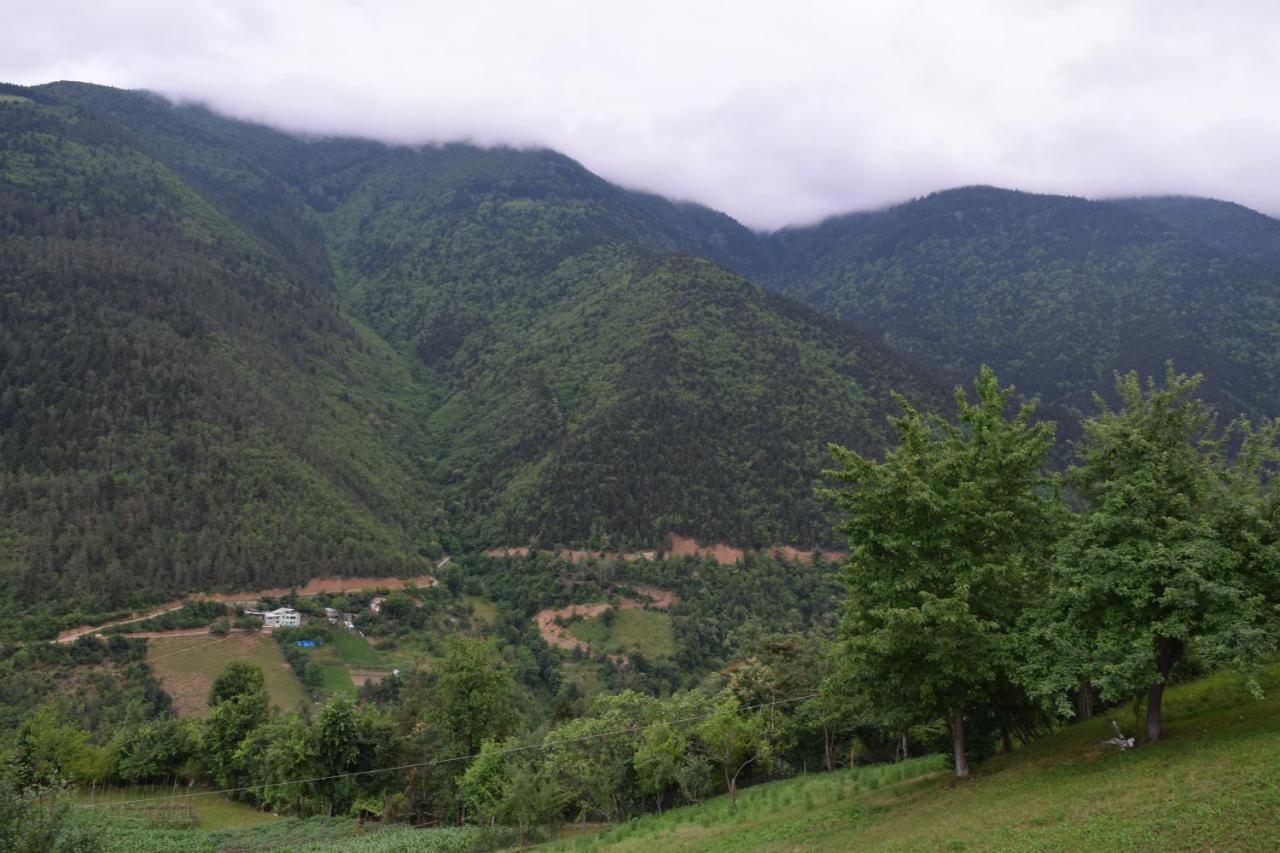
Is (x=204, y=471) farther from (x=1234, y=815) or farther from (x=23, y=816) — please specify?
(x=1234, y=815)

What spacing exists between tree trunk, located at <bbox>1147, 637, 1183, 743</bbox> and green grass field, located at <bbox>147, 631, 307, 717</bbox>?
74.3 m

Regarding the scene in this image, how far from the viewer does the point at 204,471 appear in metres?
108

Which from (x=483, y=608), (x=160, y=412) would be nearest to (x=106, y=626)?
(x=160, y=412)

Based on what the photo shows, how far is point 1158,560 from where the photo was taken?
17.3m

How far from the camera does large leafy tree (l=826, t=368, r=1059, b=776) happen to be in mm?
20781

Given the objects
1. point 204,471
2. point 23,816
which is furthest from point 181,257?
point 23,816

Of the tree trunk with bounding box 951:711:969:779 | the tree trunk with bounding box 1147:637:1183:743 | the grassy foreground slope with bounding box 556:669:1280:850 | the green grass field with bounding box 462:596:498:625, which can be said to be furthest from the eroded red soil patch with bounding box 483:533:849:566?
the tree trunk with bounding box 1147:637:1183:743

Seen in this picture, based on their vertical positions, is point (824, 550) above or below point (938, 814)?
below

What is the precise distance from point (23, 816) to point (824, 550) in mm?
111069

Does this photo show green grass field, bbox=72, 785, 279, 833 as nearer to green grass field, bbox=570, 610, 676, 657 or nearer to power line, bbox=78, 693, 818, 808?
power line, bbox=78, 693, 818, 808

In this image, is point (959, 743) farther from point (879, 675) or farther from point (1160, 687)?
point (1160, 687)

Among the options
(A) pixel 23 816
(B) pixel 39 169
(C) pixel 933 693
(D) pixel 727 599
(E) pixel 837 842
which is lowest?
(D) pixel 727 599

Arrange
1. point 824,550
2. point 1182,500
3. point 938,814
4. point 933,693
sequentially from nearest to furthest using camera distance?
point 1182,500, point 938,814, point 933,693, point 824,550

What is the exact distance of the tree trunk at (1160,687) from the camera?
18469mm
